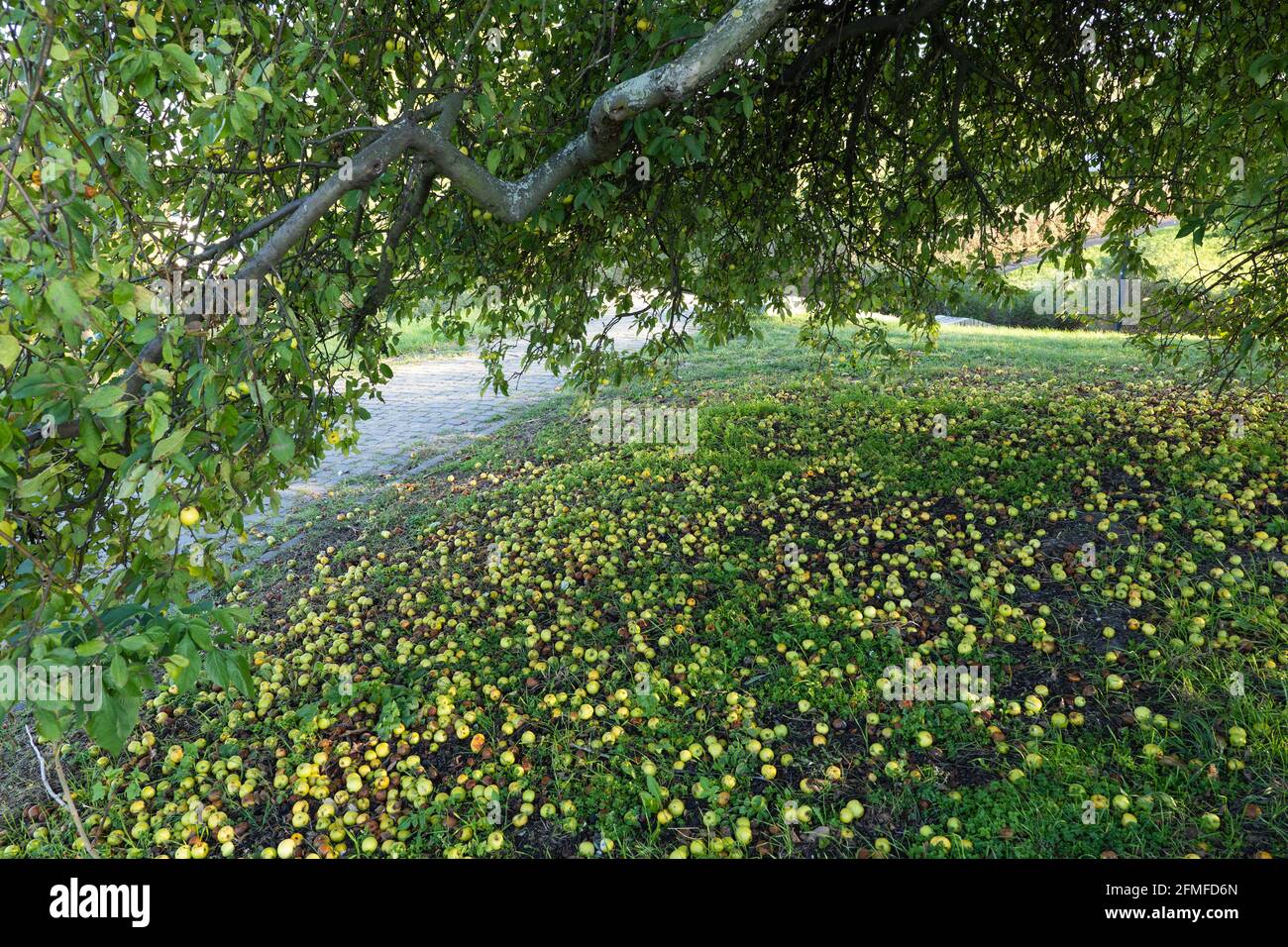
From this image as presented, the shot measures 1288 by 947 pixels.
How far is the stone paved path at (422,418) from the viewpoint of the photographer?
8336 mm

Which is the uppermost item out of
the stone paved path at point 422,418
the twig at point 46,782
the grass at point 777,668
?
the stone paved path at point 422,418

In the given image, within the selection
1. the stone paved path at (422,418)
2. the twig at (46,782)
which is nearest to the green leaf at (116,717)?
the twig at (46,782)

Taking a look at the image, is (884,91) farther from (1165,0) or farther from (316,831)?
(316,831)

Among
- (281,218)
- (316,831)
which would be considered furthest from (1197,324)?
(316,831)

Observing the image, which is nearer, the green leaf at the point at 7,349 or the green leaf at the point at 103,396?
the green leaf at the point at 7,349

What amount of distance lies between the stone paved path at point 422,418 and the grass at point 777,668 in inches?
57.6

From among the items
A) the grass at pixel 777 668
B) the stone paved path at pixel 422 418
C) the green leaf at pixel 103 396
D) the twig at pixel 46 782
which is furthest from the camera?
the stone paved path at pixel 422 418

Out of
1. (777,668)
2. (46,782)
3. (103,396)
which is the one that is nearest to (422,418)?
(46,782)

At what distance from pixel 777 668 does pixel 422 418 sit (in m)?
7.74

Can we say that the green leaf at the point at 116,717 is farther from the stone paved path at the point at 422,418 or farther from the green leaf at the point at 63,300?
the stone paved path at the point at 422,418

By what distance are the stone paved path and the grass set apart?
1463 mm

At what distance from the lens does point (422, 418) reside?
34.3 feet

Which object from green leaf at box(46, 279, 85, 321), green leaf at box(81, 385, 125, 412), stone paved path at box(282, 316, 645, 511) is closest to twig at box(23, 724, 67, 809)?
green leaf at box(81, 385, 125, 412)

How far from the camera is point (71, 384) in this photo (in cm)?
187
